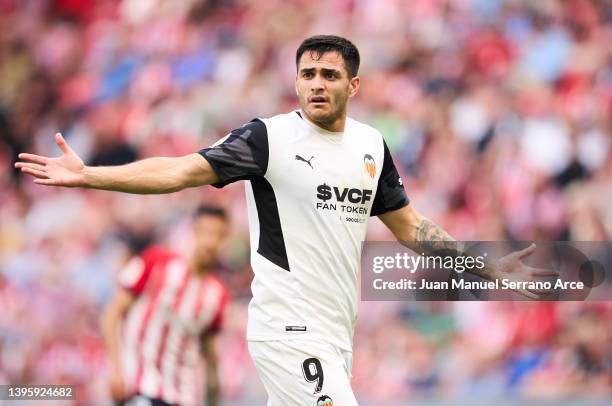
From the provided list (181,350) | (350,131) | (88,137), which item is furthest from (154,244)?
(350,131)

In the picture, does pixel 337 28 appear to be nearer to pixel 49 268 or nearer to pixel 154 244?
pixel 154 244

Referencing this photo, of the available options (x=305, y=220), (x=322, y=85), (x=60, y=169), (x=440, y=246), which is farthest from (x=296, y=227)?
(x=60, y=169)

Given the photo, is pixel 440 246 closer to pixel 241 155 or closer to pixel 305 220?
pixel 305 220

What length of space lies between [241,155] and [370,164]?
0.78m

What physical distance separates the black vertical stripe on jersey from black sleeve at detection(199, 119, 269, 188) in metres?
0.08

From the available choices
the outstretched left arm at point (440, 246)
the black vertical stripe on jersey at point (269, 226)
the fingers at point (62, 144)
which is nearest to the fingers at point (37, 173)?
the fingers at point (62, 144)

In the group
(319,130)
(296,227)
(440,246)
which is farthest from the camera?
(440,246)

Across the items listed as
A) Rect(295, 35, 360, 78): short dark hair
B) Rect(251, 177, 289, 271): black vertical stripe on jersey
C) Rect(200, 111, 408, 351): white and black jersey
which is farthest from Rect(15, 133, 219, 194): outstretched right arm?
Rect(295, 35, 360, 78): short dark hair

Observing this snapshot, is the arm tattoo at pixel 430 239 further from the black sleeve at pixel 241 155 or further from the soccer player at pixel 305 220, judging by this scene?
the black sleeve at pixel 241 155

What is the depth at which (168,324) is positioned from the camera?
873 cm

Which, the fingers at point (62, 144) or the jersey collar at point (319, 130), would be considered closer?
the fingers at point (62, 144)

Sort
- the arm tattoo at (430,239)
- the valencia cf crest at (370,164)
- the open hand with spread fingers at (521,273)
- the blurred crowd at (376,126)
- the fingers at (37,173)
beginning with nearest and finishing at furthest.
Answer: the fingers at (37,173), the valencia cf crest at (370,164), the open hand with spread fingers at (521,273), the arm tattoo at (430,239), the blurred crowd at (376,126)

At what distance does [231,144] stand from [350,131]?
2.53ft

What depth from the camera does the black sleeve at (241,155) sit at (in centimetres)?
561
